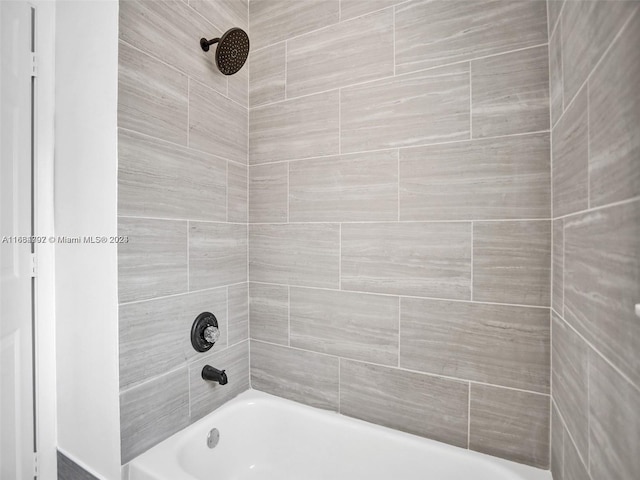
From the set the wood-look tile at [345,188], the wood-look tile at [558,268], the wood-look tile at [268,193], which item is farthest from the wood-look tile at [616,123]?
the wood-look tile at [268,193]

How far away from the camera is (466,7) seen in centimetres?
119

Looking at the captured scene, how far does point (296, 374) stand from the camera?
1530mm

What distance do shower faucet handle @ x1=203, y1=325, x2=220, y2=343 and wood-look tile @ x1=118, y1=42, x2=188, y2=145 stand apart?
745mm

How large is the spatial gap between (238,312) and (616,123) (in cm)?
145

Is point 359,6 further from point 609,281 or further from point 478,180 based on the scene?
point 609,281

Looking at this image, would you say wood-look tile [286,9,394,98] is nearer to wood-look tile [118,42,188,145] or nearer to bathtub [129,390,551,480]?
wood-look tile [118,42,188,145]

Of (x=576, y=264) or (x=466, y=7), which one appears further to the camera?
(x=466, y=7)

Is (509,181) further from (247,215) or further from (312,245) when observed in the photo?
(247,215)

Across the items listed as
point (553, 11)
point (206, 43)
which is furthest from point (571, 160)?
point (206, 43)

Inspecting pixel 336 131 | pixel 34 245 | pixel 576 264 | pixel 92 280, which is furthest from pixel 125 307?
pixel 576 264

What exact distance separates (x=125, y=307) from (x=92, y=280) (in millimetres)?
166

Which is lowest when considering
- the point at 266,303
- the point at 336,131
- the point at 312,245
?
the point at 266,303

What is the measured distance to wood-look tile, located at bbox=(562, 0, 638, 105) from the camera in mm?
561

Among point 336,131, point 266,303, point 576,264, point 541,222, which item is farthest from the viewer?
point 266,303
